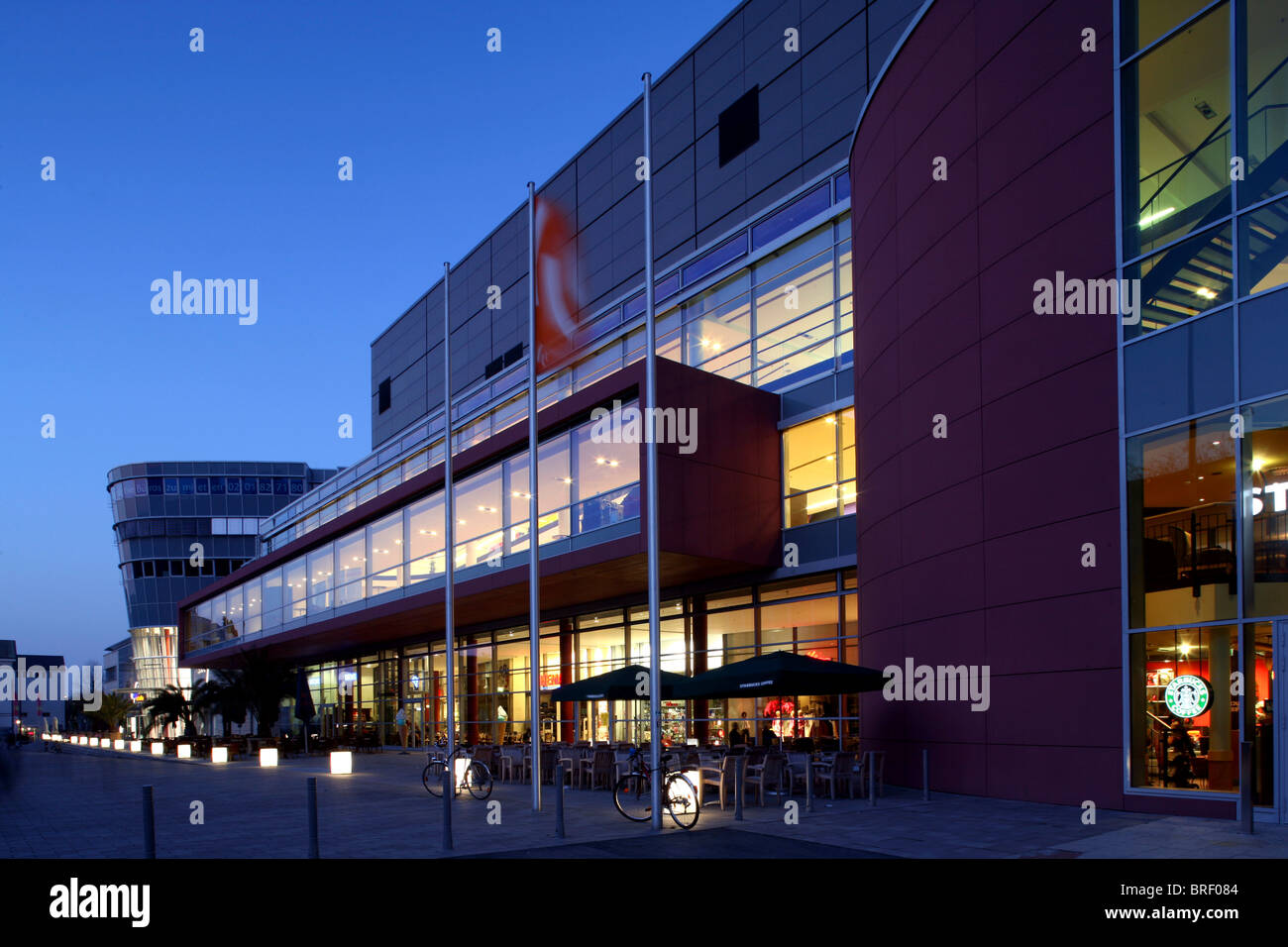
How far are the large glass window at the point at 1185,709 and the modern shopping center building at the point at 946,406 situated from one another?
0.13ft

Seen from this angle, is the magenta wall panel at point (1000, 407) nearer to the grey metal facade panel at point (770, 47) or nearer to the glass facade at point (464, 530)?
the glass facade at point (464, 530)

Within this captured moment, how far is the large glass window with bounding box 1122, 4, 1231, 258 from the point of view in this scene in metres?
13.5

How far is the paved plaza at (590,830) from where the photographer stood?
11695 mm

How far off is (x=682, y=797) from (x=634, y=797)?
4.39m

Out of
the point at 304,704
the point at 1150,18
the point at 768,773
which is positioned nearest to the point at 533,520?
the point at 768,773

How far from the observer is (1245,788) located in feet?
37.8

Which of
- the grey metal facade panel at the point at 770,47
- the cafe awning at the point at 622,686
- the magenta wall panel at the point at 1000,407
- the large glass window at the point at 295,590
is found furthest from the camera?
the large glass window at the point at 295,590

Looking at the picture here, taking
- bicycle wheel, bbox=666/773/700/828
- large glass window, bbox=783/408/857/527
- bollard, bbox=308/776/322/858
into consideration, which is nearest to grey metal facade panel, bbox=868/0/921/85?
large glass window, bbox=783/408/857/527

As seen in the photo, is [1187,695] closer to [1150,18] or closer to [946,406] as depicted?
[946,406]

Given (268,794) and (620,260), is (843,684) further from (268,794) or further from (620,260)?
(620,260)

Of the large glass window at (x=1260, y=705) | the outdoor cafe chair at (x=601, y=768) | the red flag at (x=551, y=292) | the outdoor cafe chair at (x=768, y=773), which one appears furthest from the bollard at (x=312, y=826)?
the large glass window at (x=1260, y=705)

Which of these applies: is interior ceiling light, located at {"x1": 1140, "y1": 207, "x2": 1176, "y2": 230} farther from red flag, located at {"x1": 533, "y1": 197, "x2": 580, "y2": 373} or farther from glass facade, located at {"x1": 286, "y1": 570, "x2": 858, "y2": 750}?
glass facade, located at {"x1": 286, "y1": 570, "x2": 858, "y2": 750}

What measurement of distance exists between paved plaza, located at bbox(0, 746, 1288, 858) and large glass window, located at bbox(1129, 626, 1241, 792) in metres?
0.63
